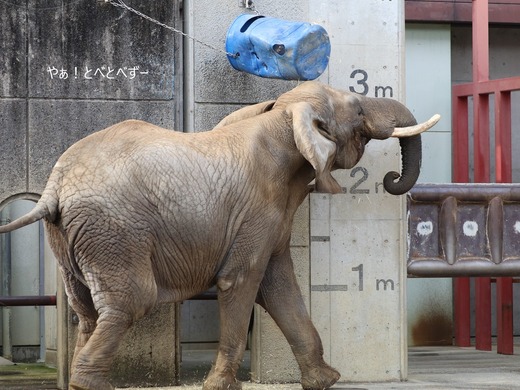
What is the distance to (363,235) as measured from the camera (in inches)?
384

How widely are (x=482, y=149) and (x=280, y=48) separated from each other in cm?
407

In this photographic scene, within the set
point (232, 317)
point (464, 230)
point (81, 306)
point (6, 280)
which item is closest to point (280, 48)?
point (232, 317)

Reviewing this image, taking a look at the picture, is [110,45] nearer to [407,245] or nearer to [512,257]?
[407,245]

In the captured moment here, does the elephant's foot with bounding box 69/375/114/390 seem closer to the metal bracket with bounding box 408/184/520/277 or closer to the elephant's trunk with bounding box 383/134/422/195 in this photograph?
the elephant's trunk with bounding box 383/134/422/195

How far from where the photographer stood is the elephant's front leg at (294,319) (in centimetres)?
882

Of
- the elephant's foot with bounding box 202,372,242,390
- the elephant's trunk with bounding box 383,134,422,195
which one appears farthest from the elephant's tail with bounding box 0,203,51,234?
the elephant's trunk with bounding box 383,134,422,195

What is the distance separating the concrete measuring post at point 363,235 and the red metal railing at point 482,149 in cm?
242

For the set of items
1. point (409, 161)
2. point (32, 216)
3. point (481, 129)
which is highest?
point (481, 129)

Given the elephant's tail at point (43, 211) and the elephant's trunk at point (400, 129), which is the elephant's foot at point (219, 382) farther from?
the elephant's trunk at point (400, 129)

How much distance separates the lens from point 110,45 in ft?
30.6

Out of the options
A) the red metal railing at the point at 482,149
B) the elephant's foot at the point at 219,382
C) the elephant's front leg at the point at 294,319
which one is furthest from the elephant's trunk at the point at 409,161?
the red metal railing at the point at 482,149

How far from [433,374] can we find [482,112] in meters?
3.16

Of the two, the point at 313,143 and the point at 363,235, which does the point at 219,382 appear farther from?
the point at 363,235

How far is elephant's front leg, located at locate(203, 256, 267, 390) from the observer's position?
830 cm
